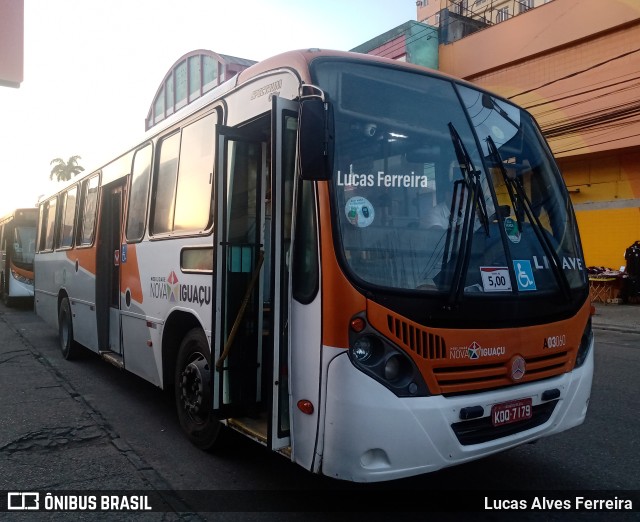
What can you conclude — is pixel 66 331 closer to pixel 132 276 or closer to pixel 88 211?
pixel 88 211

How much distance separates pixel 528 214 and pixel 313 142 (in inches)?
62.1

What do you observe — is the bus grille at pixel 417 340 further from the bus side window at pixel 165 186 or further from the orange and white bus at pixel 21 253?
the orange and white bus at pixel 21 253

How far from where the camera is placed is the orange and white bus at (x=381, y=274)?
3.10 m

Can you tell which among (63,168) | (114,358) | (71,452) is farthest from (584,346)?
(63,168)

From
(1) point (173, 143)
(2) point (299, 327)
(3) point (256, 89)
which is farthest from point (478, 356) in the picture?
(1) point (173, 143)

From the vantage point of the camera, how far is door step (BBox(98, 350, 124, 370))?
6.43 metres

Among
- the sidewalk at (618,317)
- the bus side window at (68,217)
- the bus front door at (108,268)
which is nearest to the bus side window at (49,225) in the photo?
the bus side window at (68,217)

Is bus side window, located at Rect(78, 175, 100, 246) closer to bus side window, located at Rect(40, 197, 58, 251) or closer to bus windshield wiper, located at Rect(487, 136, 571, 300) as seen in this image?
bus side window, located at Rect(40, 197, 58, 251)

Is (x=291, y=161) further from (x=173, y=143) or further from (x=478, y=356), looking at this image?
(x=173, y=143)

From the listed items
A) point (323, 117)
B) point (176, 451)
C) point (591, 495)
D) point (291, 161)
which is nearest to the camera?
point (323, 117)

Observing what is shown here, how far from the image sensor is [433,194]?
11.6ft

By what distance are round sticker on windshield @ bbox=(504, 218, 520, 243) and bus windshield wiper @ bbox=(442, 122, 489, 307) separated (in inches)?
7.1

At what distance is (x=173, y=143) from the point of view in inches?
211

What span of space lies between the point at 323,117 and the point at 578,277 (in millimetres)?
2107
